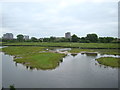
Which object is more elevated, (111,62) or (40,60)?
(40,60)

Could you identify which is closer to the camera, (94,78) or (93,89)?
(93,89)

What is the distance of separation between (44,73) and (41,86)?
16.7 feet

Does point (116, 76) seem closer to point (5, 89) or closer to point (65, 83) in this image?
point (65, 83)

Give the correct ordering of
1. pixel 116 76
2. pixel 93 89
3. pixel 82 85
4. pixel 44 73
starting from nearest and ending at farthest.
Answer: pixel 93 89 < pixel 82 85 < pixel 116 76 < pixel 44 73

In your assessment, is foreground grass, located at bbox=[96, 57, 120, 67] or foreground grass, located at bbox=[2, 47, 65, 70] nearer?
foreground grass, located at bbox=[2, 47, 65, 70]

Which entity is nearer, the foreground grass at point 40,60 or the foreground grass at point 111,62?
the foreground grass at point 40,60

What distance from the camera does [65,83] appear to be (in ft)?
56.0

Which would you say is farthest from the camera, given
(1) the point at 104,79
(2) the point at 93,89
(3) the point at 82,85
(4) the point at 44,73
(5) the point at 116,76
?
(4) the point at 44,73

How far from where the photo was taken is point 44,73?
21250 millimetres

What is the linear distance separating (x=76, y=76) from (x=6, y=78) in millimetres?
11858

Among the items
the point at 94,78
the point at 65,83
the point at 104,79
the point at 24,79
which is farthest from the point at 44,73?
the point at 104,79

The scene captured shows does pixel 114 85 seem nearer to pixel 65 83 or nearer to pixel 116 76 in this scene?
pixel 116 76

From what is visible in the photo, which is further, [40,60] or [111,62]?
[40,60]

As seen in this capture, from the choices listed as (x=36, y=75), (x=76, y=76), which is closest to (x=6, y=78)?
(x=36, y=75)
